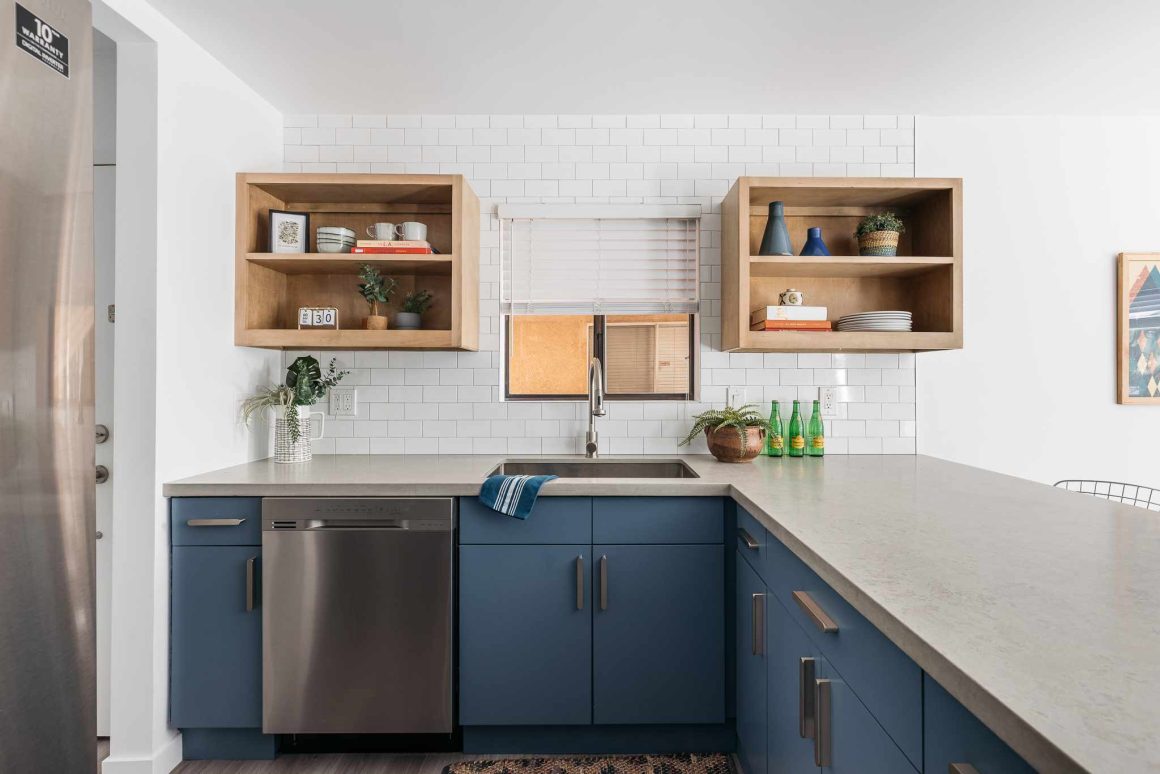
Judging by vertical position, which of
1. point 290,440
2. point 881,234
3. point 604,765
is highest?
point 881,234

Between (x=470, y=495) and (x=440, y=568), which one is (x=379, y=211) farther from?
(x=440, y=568)

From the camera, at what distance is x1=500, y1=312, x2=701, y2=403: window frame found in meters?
2.91

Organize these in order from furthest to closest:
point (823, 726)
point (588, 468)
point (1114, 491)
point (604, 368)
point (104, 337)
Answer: point (604, 368), point (1114, 491), point (588, 468), point (104, 337), point (823, 726)

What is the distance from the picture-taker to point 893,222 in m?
2.59

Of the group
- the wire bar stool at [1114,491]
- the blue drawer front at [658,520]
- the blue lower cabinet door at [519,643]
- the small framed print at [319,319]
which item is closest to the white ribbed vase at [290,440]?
the small framed print at [319,319]

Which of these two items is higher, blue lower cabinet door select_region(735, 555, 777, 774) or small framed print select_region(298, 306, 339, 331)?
small framed print select_region(298, 306, 339, 331)

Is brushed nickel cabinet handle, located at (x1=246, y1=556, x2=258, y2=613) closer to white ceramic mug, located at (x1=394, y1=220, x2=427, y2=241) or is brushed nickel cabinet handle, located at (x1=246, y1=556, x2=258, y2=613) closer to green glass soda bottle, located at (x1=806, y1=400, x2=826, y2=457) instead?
white ceramic mug, located at (x1=394, y1=220, x2=427, y2=241)

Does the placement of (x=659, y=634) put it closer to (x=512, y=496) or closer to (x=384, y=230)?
(x=512, y=496)

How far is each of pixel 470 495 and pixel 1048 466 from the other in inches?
102

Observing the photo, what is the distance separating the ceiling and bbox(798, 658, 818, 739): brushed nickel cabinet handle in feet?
6.36

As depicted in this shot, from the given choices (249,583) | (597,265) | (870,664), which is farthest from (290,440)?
(870,664)

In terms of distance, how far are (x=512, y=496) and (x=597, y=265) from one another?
1.28 meters

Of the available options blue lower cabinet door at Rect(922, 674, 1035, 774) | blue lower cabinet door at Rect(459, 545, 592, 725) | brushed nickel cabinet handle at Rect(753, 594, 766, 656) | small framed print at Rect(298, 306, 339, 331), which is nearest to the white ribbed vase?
small framed print at Rect(298, 306, 339, 331)

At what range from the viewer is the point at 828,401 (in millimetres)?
2885
